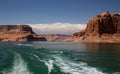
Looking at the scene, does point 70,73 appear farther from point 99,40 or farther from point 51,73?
point 99,40

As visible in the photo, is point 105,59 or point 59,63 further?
point 105,59

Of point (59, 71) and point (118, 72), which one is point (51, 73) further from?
point (118, 72)

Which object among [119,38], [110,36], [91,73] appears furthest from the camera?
[110,36]

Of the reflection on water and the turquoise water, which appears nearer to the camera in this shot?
the turquoise water

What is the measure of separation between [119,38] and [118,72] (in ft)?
513

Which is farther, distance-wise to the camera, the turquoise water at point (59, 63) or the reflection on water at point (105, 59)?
the reflection on water at point (105, 59)

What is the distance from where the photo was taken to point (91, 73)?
31078mm

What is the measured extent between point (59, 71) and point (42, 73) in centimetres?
253

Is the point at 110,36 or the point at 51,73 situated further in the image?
the point at 110,36

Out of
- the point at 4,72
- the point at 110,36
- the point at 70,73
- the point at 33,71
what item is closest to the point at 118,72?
the point at 70,73

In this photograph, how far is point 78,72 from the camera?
3155cm

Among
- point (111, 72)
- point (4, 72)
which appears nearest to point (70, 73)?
point (111, 72)

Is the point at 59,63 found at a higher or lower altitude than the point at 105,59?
higher

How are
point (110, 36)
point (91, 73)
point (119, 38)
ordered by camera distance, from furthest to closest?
point (110, 36)
point (119, 38)
point (91, 73)
